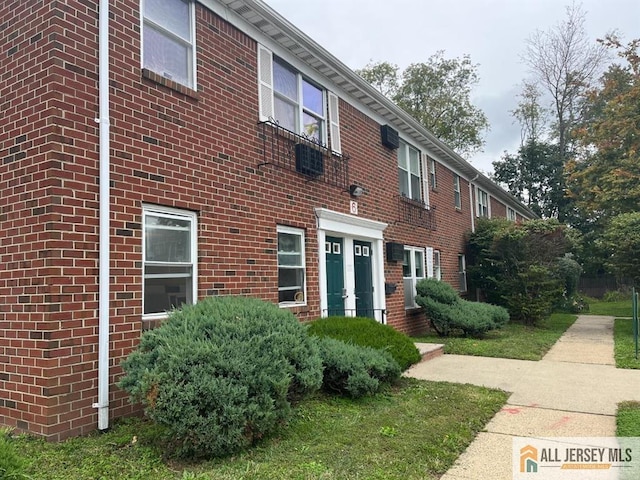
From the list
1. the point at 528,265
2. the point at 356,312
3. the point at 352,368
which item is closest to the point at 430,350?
the point at 356,312

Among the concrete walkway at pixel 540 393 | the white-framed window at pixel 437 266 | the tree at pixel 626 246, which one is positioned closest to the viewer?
the concrete walkway at pixel 540 393

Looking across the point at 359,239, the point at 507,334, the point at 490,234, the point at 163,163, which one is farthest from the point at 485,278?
the point at 163,163

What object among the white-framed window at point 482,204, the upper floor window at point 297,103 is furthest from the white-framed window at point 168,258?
the white-framed window at point 482,204

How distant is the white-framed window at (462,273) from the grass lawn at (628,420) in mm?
10950

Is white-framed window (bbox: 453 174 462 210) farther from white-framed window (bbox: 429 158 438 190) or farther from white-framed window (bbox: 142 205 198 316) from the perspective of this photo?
white-framed window (bbox: 142 205 198 316)

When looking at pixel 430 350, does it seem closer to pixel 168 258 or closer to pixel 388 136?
pixel 388 136

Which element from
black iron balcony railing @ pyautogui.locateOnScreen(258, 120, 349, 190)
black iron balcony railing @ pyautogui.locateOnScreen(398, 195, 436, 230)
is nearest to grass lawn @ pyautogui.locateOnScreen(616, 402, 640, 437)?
black iron balcony railing @ pyautogui.locateOnScreen(258, 120, 349, 190)

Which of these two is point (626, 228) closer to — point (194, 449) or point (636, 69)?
point (636, 69)

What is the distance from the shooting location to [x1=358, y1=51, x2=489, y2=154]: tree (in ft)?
100

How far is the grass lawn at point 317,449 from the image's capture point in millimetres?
3596

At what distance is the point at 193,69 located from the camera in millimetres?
6301

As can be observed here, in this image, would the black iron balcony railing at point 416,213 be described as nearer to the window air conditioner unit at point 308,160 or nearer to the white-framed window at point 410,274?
the white-framed window at point 410,274

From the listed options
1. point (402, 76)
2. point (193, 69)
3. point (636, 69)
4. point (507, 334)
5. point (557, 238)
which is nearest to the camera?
point (193, 69)

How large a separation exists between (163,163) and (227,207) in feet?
3.78
